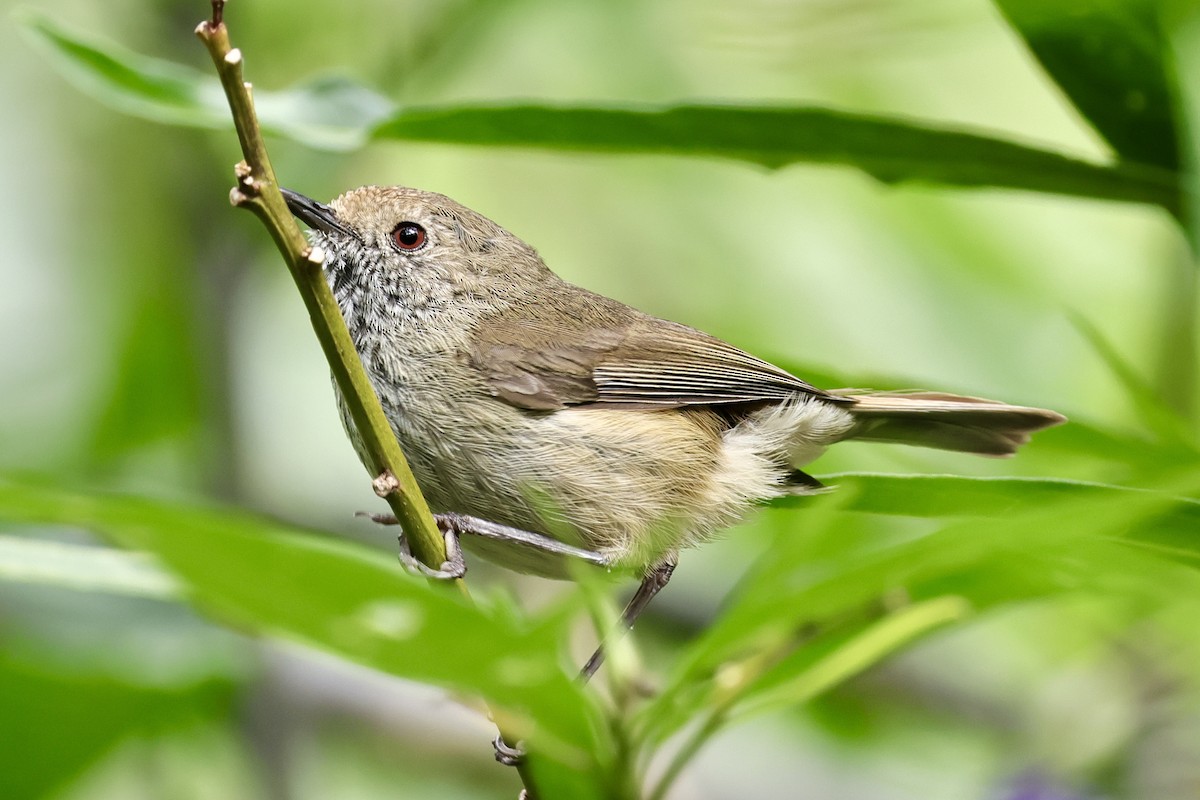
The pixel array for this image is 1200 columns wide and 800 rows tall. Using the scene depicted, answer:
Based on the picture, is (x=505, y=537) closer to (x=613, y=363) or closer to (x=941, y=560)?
(x=613, y=363)

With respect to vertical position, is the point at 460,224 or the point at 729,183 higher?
the point at 729,183

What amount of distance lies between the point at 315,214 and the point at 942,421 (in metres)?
1.56

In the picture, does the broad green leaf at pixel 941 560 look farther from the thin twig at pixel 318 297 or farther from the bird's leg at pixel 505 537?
the bird's leg at pixel 505 537

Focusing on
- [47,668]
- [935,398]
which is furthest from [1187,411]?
[47,668]

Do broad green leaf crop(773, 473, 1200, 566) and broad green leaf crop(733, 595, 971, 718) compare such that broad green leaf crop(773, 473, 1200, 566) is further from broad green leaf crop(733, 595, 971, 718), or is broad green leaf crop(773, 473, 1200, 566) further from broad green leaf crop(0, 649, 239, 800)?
broad green leaf crop(0, 649, 239, 800)

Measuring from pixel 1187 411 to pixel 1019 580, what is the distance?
2461mm

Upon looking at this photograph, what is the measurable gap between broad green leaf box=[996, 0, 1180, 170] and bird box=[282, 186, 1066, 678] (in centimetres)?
56

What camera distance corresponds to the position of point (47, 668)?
311 centimetres

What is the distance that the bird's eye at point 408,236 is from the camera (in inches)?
129

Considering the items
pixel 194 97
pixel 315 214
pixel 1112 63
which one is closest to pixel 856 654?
pixel 1112 63

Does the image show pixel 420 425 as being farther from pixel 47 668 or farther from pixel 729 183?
pixel 729 183

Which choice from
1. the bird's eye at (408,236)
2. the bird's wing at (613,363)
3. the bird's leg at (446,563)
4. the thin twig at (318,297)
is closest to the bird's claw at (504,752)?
the bird's leg at (446,563)

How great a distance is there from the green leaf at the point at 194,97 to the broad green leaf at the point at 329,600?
140 cm

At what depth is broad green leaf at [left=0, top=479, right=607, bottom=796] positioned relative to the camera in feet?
3.43
